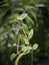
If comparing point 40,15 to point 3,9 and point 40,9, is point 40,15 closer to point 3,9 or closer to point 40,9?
point 40,9

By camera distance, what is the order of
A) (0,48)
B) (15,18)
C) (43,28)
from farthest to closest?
(43,28)
(0,48)
(15,18)

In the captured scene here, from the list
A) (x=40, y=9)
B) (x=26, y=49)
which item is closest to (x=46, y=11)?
(x=40, y=9)

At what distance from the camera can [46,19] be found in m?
1.36

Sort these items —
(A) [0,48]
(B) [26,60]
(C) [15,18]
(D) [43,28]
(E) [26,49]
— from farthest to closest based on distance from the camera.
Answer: (D) [43,28]
(A) [0,48]
(B) [26,60]
(C) [15,18]
(E) [26,49]

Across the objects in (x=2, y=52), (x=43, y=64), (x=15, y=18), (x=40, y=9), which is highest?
(x=15, y=18)

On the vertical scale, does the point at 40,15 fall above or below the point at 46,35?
above

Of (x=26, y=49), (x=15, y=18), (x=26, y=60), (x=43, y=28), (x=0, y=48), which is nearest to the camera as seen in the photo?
(x=26, y=49)

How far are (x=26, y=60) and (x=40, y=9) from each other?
17.9 inches

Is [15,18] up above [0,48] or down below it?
above

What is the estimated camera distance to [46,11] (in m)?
→ 1.37

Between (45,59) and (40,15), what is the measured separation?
0.36 meters

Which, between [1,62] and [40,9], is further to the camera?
[40,9]

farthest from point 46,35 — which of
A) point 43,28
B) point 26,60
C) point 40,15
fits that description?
point 26,60

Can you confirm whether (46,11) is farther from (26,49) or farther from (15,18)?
(26,49)
